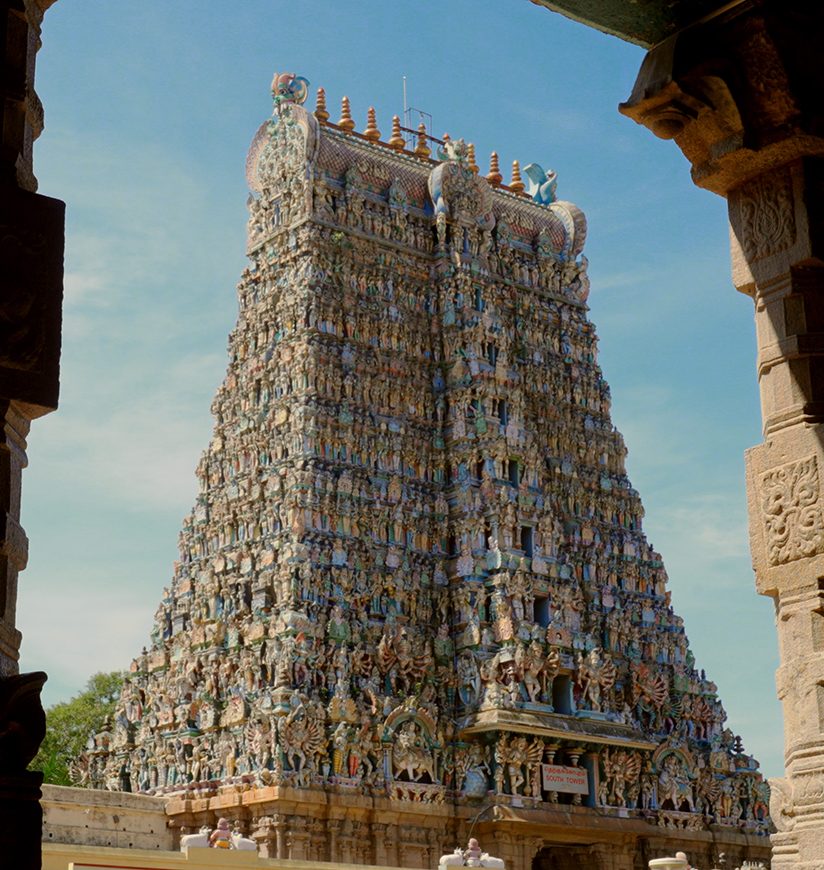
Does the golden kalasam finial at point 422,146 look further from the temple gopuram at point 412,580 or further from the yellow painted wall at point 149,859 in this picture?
the yellow painted wall at point 149,859

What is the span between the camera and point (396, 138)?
4347cm

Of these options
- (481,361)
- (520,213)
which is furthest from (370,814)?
(520,213)

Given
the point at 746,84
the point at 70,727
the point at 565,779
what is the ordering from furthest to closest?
the point at 70,727 → the point at 565,779 → the point at 746,84

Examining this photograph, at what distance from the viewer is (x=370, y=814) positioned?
34031 millimetres

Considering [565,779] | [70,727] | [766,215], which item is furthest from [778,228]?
[70,727]

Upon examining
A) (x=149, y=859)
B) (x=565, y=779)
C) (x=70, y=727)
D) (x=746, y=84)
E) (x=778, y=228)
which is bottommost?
(x=149, y=859)

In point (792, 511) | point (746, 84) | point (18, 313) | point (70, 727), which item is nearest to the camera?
point (18, 313)

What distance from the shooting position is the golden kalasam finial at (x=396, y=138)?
43188 mm

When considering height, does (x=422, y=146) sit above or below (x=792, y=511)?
above

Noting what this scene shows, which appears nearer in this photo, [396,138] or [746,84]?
[746,84]

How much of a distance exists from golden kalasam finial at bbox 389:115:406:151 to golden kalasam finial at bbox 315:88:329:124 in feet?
6.93

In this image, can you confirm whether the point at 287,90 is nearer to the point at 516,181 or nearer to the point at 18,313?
the point at 516,181

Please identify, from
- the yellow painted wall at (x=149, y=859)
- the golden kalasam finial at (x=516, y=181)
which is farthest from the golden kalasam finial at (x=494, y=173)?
the yellow painted wall at (x=149, y=859)

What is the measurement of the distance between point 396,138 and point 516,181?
5084 millimetres
